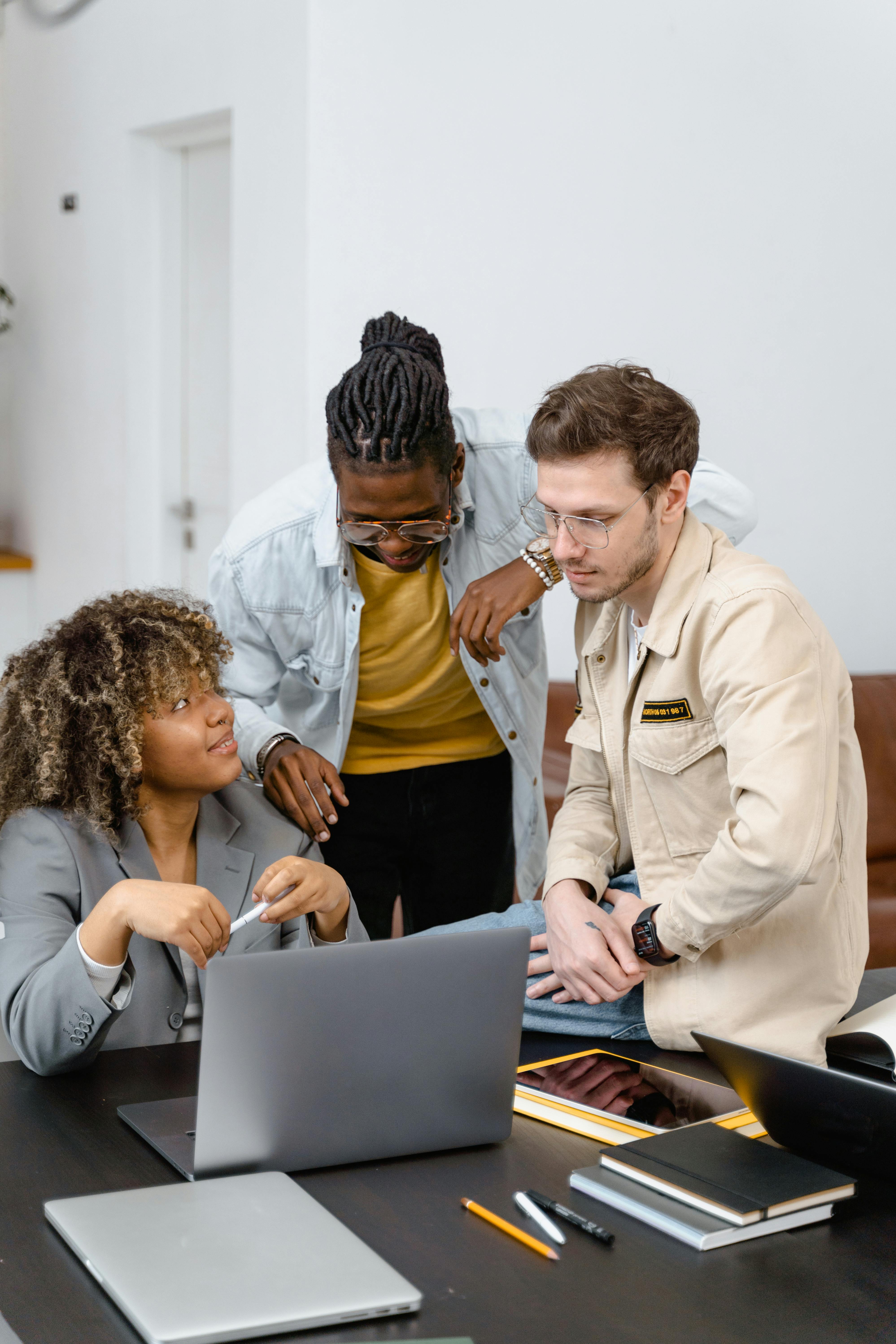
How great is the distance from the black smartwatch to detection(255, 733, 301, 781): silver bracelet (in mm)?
634

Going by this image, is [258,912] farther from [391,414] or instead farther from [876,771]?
[876,771]

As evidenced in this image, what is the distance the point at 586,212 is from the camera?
364 centimetres

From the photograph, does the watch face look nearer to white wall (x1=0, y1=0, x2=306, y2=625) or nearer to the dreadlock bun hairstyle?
the dreadlock bun hairstyle

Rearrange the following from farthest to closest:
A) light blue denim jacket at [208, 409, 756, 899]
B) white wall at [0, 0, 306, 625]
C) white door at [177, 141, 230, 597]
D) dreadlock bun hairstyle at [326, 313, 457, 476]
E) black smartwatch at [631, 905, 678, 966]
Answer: white door at [177, 141, 230, 597] → white wall at [0, 0, 306, 625] → light blue denim jacket at [208, 409, 756, 899] → dreadlock bun hairstyle at [326, 313, 457, 476] → black smartwatch at [631, 905, 678, 966]

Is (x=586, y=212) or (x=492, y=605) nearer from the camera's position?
(x=492, y=605)

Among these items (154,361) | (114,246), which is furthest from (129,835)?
(114,246)

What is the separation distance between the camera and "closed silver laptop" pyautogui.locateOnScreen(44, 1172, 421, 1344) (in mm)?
873

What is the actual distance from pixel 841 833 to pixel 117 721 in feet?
2.97

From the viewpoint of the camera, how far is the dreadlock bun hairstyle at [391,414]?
183 cm

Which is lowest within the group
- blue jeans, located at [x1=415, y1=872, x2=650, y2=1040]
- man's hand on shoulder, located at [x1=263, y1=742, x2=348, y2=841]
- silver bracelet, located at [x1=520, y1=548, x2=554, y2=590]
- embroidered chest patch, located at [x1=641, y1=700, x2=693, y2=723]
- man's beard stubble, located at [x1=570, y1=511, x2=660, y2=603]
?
blue jeans, located at [x1=415, y1=872, x2=650, y2=1040]

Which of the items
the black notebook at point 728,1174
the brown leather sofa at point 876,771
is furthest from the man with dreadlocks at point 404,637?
the brown leather sofa at point 876,771

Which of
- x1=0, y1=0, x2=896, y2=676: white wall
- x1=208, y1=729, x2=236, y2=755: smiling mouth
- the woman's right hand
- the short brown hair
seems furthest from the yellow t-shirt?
x1=0, y1=0, x2=896, y2=676: white wall

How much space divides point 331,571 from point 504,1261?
1.29 metres

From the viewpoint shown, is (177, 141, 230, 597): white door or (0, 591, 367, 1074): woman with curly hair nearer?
(0, 591, 367, 1074): woman with curly hair
